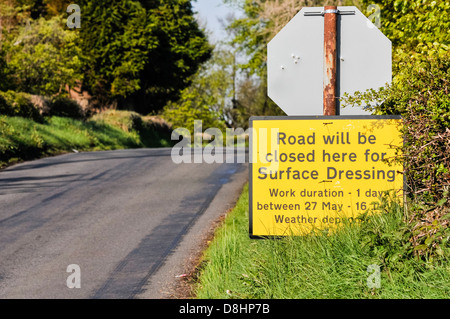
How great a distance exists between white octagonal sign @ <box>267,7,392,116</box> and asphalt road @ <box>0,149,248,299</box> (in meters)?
2.33

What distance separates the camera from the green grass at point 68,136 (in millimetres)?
19297

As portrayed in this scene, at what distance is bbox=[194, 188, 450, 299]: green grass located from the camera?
16.9 feet

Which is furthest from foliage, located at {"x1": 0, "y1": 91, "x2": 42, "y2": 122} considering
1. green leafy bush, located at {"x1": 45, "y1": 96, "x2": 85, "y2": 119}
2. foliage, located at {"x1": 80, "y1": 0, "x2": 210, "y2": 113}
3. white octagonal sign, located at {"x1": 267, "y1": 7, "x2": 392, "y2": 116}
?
white octagonal sign, located at {"x1": 267, "y1": 7, "x2": 392, "y2": 116}

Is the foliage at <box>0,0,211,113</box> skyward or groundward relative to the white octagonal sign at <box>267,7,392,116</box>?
skyward

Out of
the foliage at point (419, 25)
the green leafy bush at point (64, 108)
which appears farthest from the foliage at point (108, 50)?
the foliage at point (419, 25)

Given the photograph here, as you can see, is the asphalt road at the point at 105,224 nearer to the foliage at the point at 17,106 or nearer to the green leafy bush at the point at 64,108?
the foliage at the point at 17,106

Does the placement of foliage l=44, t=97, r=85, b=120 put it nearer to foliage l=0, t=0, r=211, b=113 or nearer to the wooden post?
foliage l=0, t=0, r=211, b=113

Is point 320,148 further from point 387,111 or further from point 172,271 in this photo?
point 172,271

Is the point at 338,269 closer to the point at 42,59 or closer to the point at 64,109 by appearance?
the point at 64,109

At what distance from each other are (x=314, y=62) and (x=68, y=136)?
65.7ft

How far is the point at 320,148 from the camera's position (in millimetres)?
6293

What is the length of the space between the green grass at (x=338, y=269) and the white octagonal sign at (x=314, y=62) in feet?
4.22

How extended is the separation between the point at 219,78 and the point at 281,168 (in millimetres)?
58977
